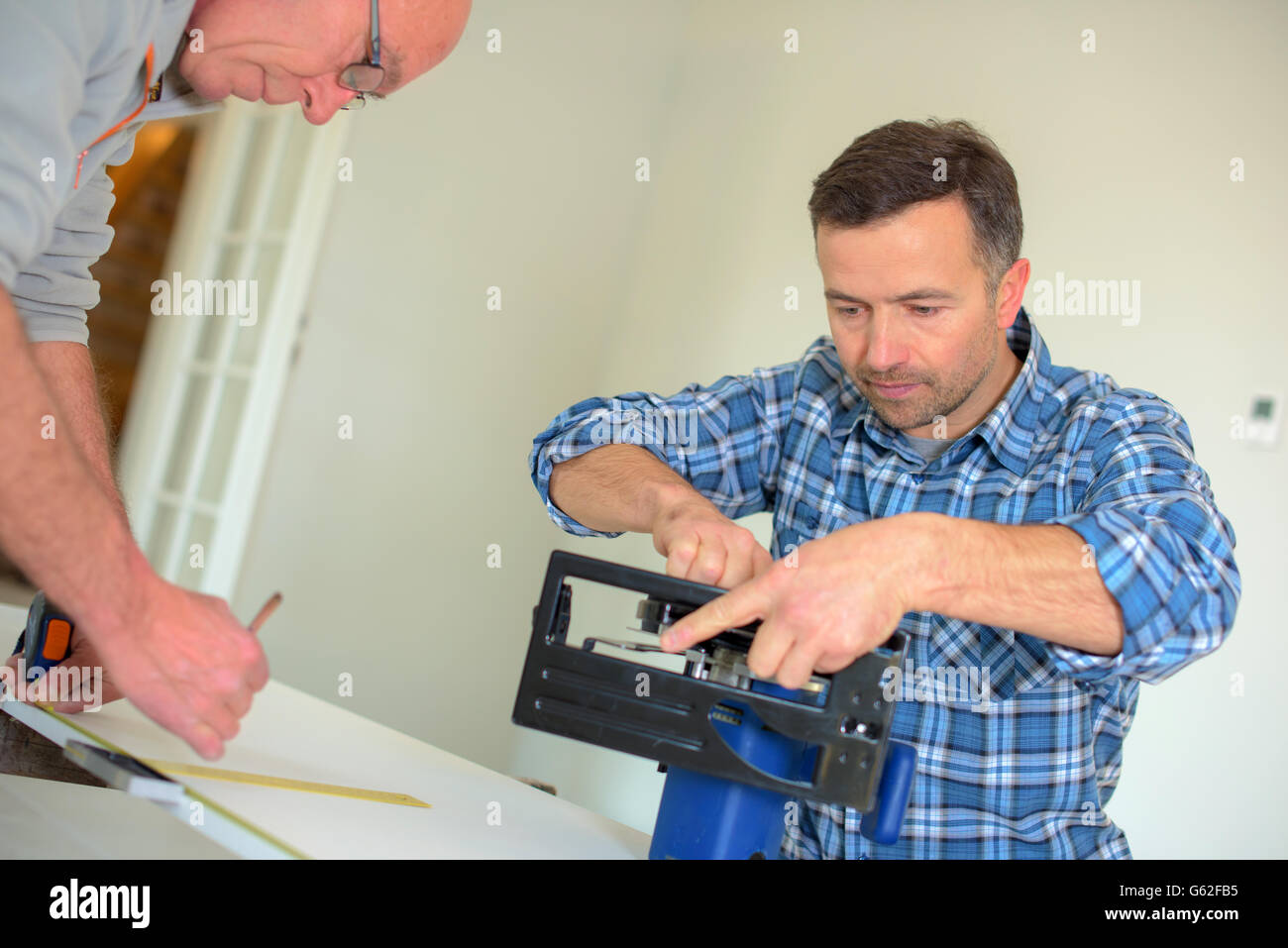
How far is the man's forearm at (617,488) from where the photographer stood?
162 centimetres

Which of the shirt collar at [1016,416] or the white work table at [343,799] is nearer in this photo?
the white work table at [343,799]

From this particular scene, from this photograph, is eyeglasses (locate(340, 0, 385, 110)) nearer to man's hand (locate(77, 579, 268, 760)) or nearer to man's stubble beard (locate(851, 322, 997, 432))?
man's hand (locate(77, 579, 268, 760))

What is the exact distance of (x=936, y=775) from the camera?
5.24ft

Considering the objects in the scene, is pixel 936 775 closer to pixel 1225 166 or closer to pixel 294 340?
pixel 1225 166

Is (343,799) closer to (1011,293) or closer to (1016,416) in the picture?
(1016,416)

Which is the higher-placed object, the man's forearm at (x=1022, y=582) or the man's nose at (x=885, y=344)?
the man's nose at (x=885, y=344)

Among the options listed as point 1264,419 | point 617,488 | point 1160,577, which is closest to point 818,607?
point 1160,577

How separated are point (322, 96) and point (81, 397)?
2.02 feet

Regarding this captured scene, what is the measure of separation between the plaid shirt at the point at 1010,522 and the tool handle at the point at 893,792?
27cm

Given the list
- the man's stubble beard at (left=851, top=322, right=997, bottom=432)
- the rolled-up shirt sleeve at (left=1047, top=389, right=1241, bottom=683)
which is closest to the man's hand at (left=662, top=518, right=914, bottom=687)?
the rolled-up shirt sleeve at (left=1047, top=389, right=1241, bottom=683)

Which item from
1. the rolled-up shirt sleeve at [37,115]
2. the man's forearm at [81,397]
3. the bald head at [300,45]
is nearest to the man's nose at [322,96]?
the bald head at [300,45]

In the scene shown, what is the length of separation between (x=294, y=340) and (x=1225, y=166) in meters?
2.70

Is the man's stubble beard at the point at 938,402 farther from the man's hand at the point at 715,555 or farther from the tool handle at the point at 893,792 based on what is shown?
the tool handle at the point at 893,792
